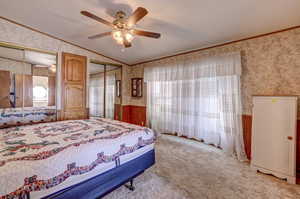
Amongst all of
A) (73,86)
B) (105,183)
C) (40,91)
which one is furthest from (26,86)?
(105,183)

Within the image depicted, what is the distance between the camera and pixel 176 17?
2355 mm

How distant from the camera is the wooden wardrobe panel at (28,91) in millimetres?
3176

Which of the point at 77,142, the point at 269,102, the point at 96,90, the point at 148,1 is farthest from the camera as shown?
the point at 96,90

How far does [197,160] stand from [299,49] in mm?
2540

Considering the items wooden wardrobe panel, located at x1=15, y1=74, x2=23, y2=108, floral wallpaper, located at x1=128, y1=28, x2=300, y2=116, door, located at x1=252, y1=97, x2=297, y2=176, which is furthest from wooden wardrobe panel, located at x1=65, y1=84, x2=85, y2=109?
door, located at x1=252, y1=97, x2=297, y2=176

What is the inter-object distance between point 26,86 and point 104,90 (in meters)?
1.98

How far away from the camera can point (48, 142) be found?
155cm

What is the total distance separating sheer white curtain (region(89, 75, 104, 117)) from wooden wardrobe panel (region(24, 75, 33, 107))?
1355 mm

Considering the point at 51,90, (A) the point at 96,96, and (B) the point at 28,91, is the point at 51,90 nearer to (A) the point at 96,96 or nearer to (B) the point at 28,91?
(B) the point at 28,91

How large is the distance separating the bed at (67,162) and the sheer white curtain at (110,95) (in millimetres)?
2985

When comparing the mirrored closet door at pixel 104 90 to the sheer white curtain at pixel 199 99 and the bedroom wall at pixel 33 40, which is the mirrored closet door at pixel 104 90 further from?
the sheer white curtain at pixel 199 99

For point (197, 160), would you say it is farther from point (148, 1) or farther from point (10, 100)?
point (10, 100)

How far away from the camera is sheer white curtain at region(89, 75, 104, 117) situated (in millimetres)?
4359

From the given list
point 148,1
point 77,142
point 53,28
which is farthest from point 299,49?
point 53,28
